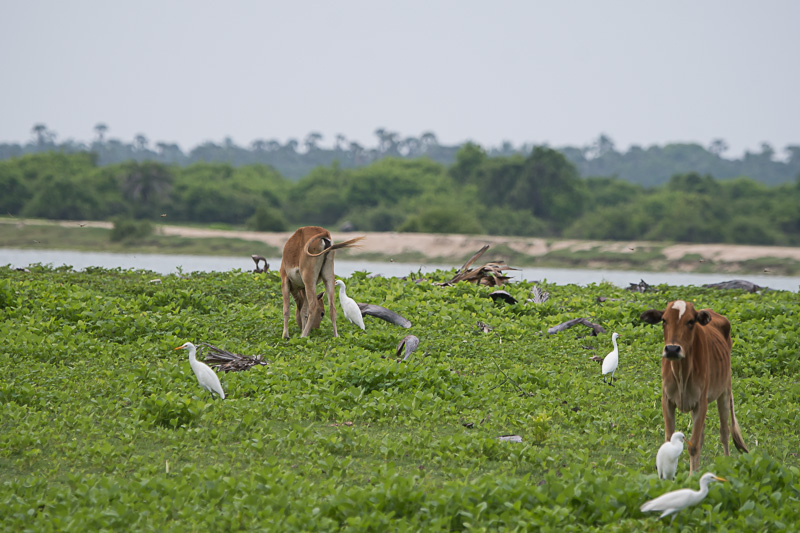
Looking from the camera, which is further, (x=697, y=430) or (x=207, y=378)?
(x=207, y=378)

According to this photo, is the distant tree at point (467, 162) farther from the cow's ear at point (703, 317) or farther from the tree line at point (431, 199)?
the cow's ear at point (703, 317)

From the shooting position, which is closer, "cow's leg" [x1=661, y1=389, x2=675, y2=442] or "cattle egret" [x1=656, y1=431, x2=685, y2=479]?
"cattle egret" [x1=656, y1=431, x2=685, y2=479]

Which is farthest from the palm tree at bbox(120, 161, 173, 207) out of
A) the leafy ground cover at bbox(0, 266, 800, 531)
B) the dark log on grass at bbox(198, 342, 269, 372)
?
the dark log on grass at bbox(198, 342, 269, 372)

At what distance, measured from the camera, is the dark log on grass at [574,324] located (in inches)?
495

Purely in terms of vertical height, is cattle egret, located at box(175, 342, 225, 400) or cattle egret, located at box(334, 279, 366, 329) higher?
cattle egret, located at box(334, 279, 366, 329)

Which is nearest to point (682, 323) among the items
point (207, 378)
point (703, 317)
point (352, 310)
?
point (703, 317)

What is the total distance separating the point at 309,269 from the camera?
11.5 metres

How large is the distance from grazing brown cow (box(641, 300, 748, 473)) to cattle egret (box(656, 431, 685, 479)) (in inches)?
14.4

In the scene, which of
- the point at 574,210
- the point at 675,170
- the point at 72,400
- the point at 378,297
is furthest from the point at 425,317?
the point at 675,170

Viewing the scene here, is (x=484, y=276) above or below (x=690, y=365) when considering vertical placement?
above

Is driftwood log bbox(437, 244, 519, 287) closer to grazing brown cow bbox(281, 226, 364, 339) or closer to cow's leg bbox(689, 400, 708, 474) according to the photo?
grazing brown cow bbox(281, 226, 364, 339)

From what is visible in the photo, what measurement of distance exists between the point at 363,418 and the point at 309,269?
3.50 metres

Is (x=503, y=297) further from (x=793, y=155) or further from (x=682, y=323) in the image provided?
(x=793, y=155)

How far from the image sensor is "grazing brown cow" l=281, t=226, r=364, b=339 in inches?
452
